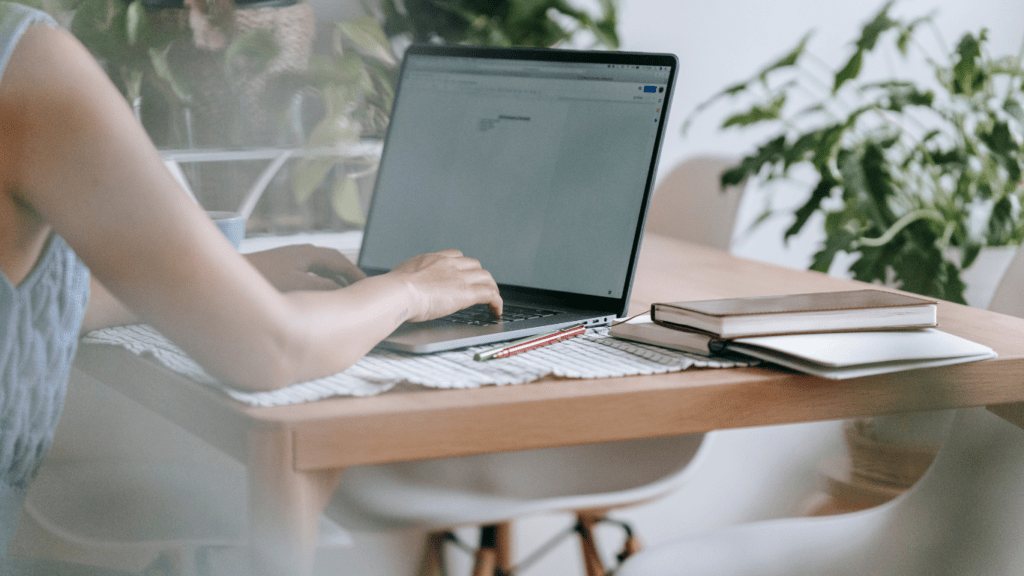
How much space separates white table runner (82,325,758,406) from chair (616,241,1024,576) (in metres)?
0.23

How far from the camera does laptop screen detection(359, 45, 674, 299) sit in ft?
2.53

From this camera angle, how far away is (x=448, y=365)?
1.86ft

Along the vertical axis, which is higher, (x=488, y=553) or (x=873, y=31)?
(x=873, y=31)

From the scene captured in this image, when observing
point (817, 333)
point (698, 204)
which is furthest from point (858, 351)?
point (698, 204)

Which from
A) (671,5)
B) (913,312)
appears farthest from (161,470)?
(671,5)

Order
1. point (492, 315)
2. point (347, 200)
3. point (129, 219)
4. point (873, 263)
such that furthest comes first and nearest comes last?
1. point (873, 263)
2. point (347, 200)
3. point (492, 315)
4. point (129, 219)

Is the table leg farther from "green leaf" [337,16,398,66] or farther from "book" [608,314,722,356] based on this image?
"green leaf" [337,16,398,66]

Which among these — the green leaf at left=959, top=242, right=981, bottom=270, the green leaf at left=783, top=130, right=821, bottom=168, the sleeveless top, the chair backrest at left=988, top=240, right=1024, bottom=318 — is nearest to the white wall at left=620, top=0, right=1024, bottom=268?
the green leaf at left=783, top=130, right=821, bottom=168

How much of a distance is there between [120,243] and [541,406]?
26cm

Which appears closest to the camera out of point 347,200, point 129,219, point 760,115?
point 129,219

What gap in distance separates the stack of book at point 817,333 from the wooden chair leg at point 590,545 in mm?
856

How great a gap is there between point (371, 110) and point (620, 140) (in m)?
0.79

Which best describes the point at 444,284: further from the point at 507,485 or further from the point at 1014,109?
the point at 1014,109

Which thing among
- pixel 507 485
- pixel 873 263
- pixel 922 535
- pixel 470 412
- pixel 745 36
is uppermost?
pixel 745 36
